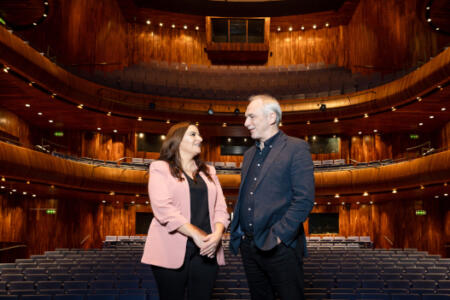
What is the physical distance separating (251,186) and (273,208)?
0.73 ft

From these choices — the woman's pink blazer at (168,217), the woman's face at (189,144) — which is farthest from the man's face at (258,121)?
the woman's pink blazer at (168,217)

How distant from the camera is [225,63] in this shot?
23453 mm

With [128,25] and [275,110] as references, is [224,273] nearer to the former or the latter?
[275,110]

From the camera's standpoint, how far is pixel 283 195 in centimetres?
249

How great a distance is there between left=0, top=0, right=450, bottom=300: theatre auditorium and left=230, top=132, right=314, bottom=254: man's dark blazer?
336 inches

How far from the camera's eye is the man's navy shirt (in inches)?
99.4

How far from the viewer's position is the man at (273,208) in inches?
93.7

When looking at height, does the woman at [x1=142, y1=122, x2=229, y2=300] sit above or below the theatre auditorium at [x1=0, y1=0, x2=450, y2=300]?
below

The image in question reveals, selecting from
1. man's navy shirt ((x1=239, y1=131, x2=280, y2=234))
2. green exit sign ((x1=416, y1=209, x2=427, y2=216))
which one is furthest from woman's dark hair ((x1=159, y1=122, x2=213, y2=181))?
green exit sign ((x1=416, y1=209, x2=427, y2=216))

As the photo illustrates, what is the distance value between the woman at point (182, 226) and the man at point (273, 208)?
6.7 inches

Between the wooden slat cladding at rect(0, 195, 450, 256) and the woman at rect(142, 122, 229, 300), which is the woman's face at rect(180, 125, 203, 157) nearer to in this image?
the woman at rect(142, 122, 229, 300)

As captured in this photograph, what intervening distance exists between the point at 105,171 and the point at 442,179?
11511 mm

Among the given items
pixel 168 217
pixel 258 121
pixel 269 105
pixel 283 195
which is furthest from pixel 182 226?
pixel 269 105

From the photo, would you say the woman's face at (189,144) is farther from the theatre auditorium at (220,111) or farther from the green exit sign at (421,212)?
the green exit sign at (421,212)
